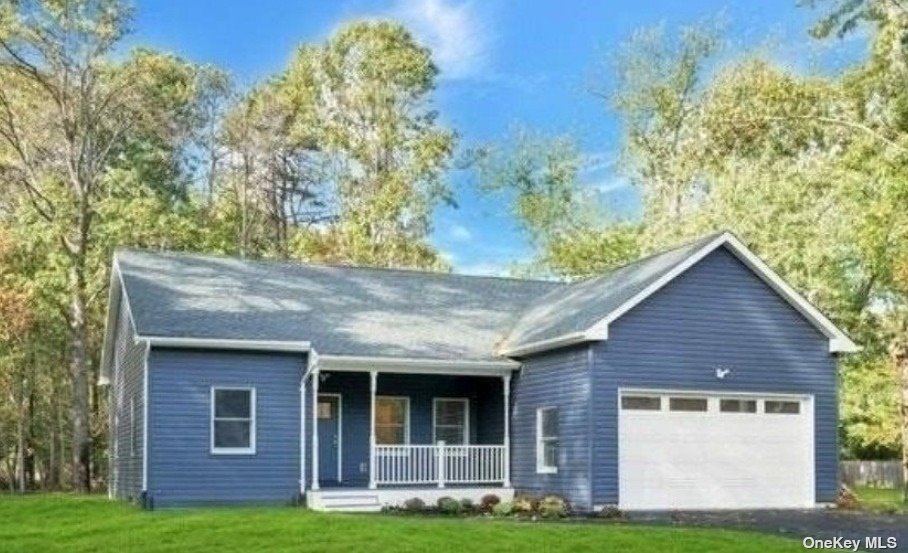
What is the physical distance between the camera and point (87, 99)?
1378 inches

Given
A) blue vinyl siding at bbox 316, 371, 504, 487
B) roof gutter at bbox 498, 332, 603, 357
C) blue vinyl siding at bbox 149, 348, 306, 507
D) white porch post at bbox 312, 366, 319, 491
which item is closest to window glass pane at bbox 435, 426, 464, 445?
blue vinyl siding at bbox 316, 371, 504, 487

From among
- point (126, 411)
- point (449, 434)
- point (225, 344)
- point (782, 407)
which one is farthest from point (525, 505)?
point (126, 411)

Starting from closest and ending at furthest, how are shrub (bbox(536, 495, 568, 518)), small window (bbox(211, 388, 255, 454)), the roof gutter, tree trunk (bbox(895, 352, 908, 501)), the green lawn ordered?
1. the green lawn
2. shrub (bbox(536, 495, 568, 518))
3. the roof gutter
4. small window (bbox(211, 388, 255, 454))
5. tree trunk (bbox(895, 352, 908, 501))

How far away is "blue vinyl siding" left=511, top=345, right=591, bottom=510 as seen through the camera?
73.7ft

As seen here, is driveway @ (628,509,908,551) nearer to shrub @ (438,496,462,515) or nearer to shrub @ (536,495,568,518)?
shrub @ (536,495,568,518)

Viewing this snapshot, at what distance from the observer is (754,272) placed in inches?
938

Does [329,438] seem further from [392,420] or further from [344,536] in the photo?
[344,536]

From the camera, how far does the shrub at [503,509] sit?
2166 centimetres

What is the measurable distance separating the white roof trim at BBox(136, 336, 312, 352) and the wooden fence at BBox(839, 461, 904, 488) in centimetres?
2302

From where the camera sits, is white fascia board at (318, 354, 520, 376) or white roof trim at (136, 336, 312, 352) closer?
white roof trim at (136, 336, 312, 352)

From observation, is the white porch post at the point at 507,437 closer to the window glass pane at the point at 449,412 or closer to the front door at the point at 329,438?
the window glass pane at the point at 449,412

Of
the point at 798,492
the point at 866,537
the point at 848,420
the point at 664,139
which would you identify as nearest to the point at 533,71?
the point at 664,139

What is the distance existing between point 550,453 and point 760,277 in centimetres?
536

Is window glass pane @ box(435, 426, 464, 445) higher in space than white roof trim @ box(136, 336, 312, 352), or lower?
lower
